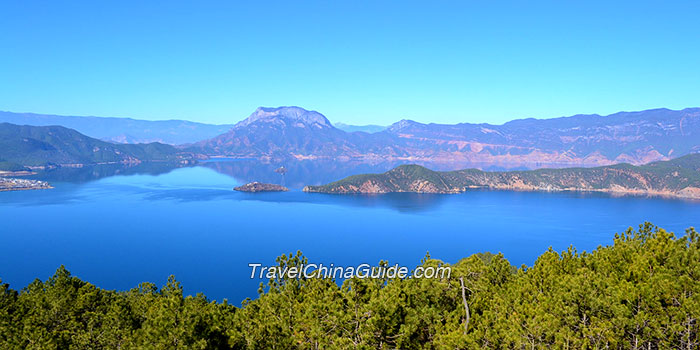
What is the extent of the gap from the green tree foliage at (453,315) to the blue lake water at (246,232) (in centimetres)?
5317

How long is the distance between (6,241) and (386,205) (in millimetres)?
130885

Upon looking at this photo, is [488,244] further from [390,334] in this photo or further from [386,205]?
[390,334]

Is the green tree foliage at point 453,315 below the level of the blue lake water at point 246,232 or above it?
above

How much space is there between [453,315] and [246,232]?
11503 cm

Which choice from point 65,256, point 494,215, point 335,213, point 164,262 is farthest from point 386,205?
point 65,256

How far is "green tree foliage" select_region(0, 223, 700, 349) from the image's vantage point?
18109 mm

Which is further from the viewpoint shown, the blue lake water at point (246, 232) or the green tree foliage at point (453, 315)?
the blue lake water at point (246, 232)

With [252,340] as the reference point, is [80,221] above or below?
below

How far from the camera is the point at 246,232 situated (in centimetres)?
13075

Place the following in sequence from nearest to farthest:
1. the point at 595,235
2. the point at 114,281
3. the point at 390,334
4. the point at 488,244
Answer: the point at 390,334 → the point at 114,281 → the point at 488,244 → the point at 595,235

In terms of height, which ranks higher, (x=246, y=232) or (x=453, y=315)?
(x=453, y=315)

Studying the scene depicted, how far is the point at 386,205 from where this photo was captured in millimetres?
191750

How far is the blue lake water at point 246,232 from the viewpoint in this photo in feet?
303

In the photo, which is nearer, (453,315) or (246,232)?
(453,315)
